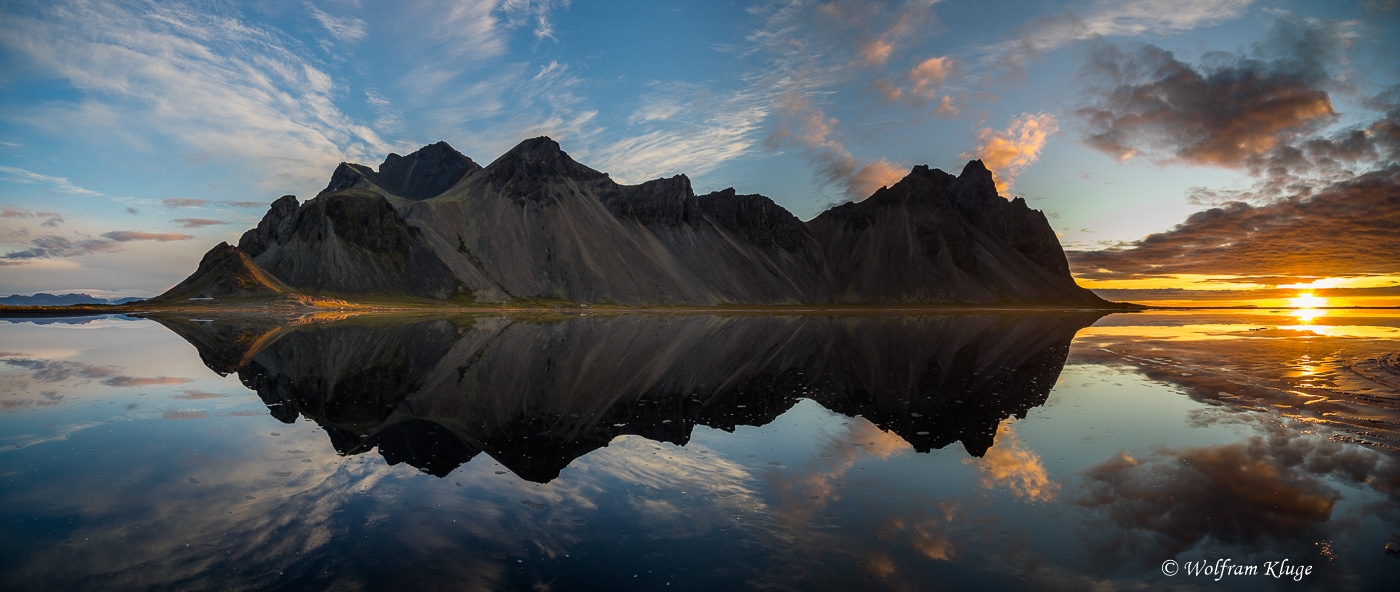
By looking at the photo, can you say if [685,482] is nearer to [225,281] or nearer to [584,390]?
[584,390]

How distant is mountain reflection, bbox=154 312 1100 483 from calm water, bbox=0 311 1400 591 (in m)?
0.22

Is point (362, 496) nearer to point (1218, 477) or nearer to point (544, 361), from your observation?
point (1218, 477)

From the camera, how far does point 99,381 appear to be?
25.2 m

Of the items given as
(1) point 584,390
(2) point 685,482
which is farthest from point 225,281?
(2) point 685,482

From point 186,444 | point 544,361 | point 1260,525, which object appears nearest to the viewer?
point 1260,525

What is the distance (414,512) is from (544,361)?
2379 centimetres

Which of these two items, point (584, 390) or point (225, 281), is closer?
point (584, 390)

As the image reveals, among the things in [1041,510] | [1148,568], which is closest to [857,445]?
[1041,510]

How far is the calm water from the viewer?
8633mm

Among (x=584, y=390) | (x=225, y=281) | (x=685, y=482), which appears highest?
(x=225, y=281)

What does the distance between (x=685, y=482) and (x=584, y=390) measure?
40.7 ft

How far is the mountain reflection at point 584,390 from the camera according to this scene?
16516 millimetres

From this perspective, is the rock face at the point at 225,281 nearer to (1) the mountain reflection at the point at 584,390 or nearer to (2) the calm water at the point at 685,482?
(1) the mountain reflection at the point at 584,390

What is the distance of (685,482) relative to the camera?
12.9 metres
